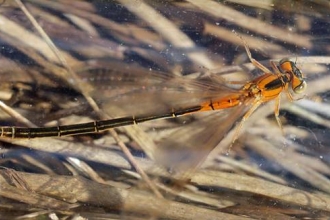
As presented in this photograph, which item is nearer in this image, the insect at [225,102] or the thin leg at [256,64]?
the insect at [225,102]

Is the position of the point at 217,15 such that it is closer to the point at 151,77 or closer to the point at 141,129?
the point at 151,77

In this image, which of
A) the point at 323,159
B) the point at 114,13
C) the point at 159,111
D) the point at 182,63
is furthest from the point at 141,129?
the point at 323,159

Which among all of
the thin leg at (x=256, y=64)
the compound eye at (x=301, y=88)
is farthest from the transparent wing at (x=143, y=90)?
the compound eye at (x=301, y=88)

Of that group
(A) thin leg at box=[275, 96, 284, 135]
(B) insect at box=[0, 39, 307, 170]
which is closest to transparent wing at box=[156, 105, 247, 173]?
(B) insect at box=[0, 39, 307, 170]

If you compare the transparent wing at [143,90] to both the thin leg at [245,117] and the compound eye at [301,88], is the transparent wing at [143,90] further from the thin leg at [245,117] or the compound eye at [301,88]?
the compound eye at [301,88]

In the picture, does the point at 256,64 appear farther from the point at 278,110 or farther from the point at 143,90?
the point at 143,90
